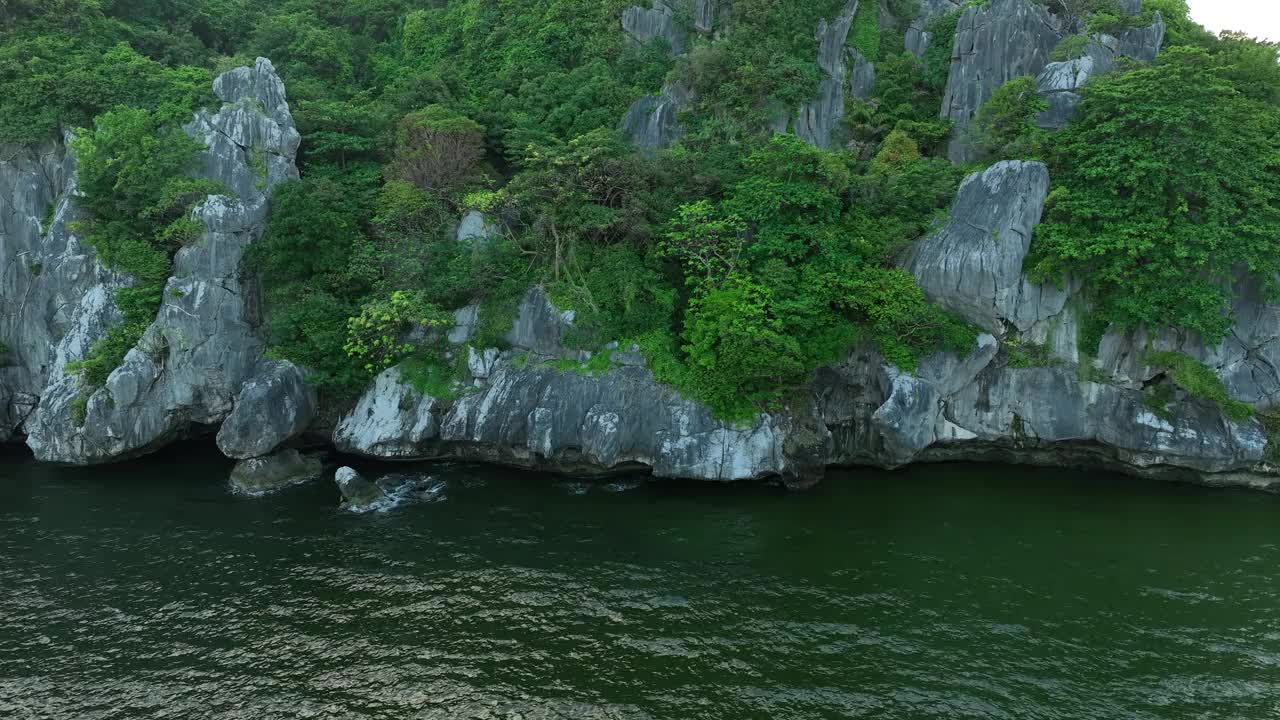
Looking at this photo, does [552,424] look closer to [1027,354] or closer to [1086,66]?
[1027,354]

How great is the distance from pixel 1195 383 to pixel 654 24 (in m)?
32.4

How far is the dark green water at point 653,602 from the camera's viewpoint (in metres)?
13.9

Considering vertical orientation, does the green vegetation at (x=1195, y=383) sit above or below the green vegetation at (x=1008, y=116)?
below

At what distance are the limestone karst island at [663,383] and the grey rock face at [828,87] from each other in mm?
242

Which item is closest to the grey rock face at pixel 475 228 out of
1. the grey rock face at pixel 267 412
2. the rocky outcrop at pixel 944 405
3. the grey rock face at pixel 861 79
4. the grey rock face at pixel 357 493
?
the rocky outcrop at pixel 944 405

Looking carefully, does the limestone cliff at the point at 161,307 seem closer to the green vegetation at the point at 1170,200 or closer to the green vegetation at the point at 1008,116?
the green vegetation at the point at 1008,116

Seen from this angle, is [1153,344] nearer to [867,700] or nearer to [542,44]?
[867,700]

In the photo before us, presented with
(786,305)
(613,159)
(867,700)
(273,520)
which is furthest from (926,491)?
(273,520)

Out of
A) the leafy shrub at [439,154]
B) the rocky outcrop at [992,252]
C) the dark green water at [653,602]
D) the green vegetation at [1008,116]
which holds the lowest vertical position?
the dark green water at [653,602]

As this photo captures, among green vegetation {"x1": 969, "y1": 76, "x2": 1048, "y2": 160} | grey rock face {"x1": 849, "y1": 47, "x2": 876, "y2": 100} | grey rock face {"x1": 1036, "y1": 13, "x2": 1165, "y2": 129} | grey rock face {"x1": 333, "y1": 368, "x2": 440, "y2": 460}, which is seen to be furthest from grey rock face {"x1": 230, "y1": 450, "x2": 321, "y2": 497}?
grey rock face {"x1": 1036, "y1": 13, "x2": 1165, "y2": 129}

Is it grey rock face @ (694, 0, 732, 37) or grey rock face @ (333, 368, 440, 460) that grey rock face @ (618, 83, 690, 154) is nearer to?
grey rock face @ (694, 0, 732, 37)

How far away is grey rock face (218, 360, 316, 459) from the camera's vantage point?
25594mm

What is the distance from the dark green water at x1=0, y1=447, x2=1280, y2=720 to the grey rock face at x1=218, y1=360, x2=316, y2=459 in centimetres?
231

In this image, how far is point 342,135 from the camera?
3325cm
